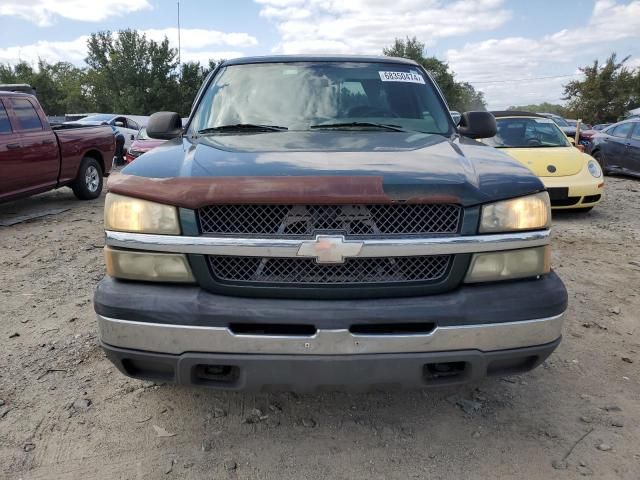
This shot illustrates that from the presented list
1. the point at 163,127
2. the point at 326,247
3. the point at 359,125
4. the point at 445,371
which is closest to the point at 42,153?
the point at 163,127

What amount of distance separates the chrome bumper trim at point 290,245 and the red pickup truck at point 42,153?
20.9ft

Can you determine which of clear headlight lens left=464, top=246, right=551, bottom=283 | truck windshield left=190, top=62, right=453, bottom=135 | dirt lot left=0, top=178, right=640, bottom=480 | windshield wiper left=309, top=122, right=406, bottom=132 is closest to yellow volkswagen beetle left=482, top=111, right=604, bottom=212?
truck windshield left=190, top=62, right=453, bottom=135

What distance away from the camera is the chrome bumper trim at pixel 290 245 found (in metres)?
2.11

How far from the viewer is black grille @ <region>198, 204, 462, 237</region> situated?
6.98 ft

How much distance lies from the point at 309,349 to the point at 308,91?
1968 millimetres

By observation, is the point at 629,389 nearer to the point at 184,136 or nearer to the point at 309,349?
the point at 309,349

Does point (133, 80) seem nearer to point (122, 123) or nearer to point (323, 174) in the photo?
point (122, 123)

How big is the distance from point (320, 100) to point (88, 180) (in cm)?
737

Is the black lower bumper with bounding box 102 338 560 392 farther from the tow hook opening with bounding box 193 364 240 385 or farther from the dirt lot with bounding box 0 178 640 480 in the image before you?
the dirt lot with bounding box 0 178 640 480

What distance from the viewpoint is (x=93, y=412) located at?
2.79 m

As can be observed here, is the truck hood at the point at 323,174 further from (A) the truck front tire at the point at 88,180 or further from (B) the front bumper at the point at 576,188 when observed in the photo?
(A) the truck front tire at the point at 88,180

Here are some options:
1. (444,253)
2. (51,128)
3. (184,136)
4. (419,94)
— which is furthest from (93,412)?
(51,128)

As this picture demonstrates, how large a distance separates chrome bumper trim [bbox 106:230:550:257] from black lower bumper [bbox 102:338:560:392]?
0.40 m

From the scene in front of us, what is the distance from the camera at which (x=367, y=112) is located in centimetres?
343
